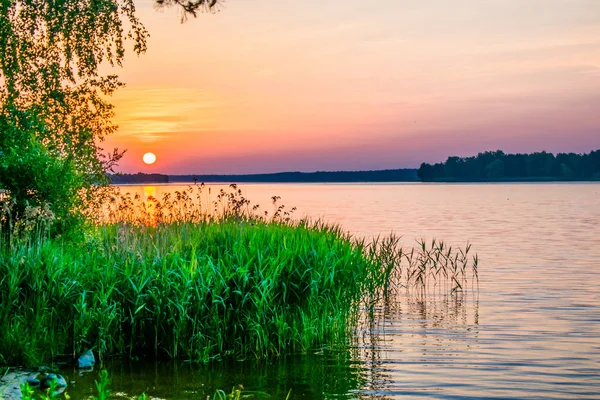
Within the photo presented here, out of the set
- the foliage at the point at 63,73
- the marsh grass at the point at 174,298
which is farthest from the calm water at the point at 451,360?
the foliage at the point at 63,73

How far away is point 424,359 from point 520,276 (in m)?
13.5

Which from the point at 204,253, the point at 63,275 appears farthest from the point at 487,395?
the point at 63,275

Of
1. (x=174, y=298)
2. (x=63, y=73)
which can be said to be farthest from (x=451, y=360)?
(x=63, y=73)

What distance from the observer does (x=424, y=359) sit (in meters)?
13.5

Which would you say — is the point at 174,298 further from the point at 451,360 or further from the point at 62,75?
the point at 62,75

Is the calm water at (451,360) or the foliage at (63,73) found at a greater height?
the foliage at (63,73)

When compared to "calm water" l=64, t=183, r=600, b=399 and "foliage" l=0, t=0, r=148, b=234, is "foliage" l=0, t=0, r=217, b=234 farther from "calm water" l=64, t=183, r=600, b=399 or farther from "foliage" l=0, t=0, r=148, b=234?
"calm water" l=64, t=183, r=600, b=399

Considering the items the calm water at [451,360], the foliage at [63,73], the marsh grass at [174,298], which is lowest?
the calm water at [451,360]

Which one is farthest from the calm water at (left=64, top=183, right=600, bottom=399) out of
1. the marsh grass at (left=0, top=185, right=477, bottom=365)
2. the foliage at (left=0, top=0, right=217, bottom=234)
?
the foliage at (left=0, top=0, right=217, bottom=234)

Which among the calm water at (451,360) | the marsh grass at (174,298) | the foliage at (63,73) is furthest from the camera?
the foliage at (63,73)

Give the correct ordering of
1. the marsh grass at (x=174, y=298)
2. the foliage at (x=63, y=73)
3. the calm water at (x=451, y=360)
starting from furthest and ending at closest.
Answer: the foliage at (x=63, y=73) → the marsh grass at (x=174, y=298) → the calm water at (x=451, y=360)

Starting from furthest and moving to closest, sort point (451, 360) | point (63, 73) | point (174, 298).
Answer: point (63, 73) < point (451, 360) < point (174, 298)

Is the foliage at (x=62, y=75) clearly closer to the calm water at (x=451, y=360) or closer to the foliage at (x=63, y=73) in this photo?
the foliage at (x=63, y=73)

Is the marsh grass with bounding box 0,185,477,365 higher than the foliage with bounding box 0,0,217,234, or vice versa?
the foliage with bounding box 0,0,217,234
